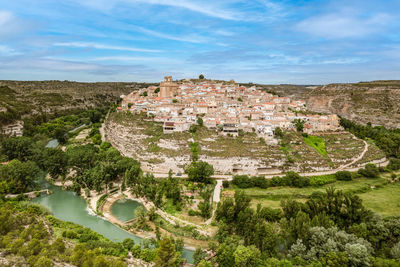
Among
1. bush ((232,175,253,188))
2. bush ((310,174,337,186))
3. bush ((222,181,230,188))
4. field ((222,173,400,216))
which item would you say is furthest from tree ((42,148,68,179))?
bush ((310,174,337,186))

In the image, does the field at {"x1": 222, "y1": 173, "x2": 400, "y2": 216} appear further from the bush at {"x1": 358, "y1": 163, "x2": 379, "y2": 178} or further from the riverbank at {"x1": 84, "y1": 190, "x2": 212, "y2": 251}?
the riverbank at {"x1": 84, "y1": 190, "x2": 212, "y2": 251}

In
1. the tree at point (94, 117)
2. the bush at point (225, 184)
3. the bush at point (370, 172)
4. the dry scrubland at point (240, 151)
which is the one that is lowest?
the bush at point (225, 184)

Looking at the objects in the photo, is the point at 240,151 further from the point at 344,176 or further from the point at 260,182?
the point at 344,176

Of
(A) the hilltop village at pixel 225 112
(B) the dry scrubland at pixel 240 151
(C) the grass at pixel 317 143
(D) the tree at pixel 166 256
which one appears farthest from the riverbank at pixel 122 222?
(C) the grass at pixel 317 143

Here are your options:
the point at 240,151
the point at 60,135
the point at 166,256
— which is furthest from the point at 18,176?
the point at 240,151

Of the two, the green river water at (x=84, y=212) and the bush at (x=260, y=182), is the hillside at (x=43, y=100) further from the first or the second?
the bush at (x=260, y=182)

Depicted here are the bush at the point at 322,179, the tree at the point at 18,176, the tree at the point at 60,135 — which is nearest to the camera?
the tree at the point at 18,176
